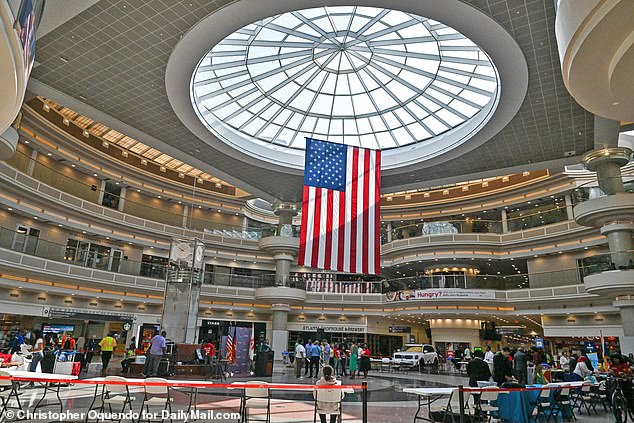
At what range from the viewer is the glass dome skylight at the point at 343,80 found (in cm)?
1555

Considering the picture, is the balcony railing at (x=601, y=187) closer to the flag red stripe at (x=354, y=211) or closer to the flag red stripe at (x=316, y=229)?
the flag red stripe at (x=354, y=211)

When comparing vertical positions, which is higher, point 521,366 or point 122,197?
point 122,197

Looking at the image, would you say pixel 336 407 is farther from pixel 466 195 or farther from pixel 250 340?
pixel 466 195

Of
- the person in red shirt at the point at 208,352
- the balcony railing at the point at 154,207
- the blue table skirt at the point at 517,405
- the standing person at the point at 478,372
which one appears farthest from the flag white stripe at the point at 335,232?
the balcony railing at the point at 154,207

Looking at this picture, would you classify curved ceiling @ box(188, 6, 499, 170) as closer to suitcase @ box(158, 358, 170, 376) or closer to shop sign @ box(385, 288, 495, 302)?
shop sign @ box(385, 288, 495, 302)

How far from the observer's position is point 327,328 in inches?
1259

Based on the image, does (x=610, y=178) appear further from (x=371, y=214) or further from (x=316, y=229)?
(x=316, y=229)

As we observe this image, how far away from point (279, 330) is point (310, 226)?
14392 mm

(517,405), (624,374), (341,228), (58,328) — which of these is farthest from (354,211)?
(58,328)

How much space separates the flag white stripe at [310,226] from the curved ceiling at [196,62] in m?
5.59

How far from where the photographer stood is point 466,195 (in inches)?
1318

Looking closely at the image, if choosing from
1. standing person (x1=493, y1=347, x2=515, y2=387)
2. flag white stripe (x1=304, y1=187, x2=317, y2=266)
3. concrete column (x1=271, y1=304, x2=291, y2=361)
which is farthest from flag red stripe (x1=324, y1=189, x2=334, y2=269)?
concrete column (x1=271, y1=304, x2=291, y2=361)

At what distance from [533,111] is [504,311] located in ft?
47.6

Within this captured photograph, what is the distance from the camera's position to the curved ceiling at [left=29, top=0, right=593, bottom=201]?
→ 1209cm
